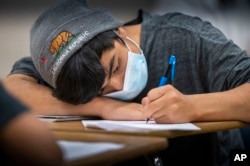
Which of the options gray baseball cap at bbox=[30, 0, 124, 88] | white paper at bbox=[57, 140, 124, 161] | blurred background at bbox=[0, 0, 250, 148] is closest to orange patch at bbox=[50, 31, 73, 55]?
gray baseball cap at bbox=[30, 0, 124, 88]

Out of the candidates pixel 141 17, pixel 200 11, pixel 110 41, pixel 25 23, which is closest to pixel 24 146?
pixel 110 41

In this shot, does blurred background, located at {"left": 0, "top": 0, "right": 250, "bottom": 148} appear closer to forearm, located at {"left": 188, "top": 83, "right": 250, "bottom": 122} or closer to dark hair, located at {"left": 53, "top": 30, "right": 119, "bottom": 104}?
dark hair, located at {"left": 53, "top": 30, "right": 119, "bottom": 104}

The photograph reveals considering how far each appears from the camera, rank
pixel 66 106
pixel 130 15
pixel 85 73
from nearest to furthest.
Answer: pixel 85 73, pixel 66 106, pixel 130 15

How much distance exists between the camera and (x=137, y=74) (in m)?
1.46

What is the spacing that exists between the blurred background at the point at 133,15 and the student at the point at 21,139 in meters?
2.06

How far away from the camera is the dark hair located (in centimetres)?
131

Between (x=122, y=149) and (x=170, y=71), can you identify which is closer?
(x=122, y=149)

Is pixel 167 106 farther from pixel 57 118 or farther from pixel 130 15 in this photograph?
pixel 130 15

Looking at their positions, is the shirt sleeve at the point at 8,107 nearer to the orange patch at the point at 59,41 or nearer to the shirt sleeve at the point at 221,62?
the orange patch at the point at 59,41

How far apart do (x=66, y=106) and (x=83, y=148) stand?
0.85 meters

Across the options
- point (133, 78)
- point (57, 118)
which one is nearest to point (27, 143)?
point (57, 118)

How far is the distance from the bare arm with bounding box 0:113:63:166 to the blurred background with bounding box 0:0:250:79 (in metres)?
2.07

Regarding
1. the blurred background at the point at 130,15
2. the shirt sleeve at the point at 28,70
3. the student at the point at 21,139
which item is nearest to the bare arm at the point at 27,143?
the student at the point at 21,139

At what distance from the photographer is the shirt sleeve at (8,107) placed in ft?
1.60
